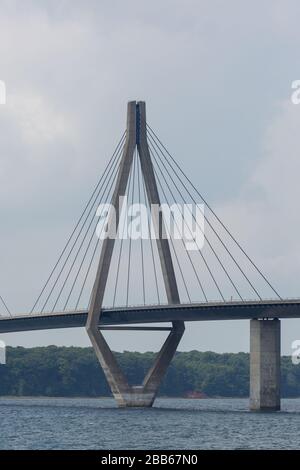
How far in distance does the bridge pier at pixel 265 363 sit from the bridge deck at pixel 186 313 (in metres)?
1.24

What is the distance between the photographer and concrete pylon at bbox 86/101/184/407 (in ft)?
398

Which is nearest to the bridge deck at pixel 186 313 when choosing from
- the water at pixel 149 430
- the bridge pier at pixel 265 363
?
the bridge pier at pixel 265 363

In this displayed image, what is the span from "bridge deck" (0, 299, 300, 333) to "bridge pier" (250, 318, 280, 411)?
4.06 ft

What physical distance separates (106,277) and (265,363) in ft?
45.8

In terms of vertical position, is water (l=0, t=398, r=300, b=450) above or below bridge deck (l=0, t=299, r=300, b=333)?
below

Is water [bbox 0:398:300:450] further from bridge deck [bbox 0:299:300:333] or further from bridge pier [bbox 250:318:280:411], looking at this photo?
bridge deck [bbox 0:299:300:333]

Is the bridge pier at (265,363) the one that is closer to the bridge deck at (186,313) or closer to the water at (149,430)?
the bridge deck at (186,313)

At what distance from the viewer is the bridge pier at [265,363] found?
121m

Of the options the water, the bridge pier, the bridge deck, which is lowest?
the water

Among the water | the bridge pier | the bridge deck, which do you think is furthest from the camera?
the bridge pier

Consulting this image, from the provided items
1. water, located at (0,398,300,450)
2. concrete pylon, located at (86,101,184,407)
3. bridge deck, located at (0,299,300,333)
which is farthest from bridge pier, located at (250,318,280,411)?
concrete pylon, located at (86,101,184,407)

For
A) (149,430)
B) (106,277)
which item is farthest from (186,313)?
(149,430)

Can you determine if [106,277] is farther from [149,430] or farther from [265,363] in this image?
[149,430]

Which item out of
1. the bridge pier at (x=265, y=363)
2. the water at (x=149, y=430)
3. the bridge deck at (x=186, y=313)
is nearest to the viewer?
the water at (x=149, y=430)
